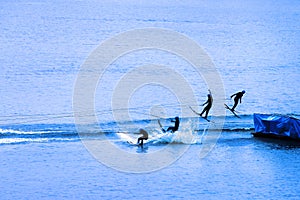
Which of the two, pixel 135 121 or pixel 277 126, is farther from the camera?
pixel 135 121

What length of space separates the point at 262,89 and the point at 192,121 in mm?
22506

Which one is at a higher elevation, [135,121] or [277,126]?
[135,121]

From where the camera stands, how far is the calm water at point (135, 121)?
46.0 metres

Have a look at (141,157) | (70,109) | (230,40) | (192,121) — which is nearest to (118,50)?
(230,40)

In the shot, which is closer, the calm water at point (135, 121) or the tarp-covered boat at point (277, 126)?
the calm water at point (135, 121)

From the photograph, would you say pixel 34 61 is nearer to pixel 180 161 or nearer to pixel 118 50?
pixel 118 50

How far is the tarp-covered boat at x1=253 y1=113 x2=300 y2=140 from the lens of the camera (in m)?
54.1

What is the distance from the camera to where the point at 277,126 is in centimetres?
5472

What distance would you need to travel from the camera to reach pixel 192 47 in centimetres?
11381

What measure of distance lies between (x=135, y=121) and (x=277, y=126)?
1353cm

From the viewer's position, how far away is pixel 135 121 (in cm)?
6044

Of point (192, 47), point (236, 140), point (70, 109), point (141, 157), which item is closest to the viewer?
point (141, 157)

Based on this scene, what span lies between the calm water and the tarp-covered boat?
0.89m

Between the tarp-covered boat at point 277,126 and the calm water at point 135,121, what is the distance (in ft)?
2.91
